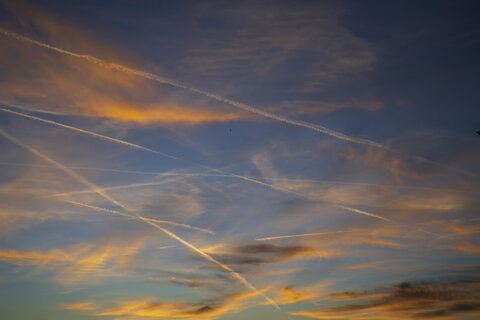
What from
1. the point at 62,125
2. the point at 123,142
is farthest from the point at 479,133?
the point at 62,125

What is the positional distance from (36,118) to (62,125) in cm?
669

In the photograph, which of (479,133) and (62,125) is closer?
(479,133)

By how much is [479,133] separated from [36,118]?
11594 centimetres

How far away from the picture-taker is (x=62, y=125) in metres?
88.1

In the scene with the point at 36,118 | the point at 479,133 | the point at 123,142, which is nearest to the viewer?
the point at 479,133

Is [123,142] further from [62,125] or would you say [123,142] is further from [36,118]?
[36,118]

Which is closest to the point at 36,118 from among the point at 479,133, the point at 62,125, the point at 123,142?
the point at 62,125

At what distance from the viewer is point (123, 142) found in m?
96.9

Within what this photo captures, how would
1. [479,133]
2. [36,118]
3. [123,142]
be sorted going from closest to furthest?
[479,133] → [36,118] → [123,142]

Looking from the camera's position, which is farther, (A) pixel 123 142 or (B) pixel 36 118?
(A) pixel 123 142

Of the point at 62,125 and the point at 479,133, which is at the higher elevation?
the point at 62,125

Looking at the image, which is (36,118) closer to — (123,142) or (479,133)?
(123,142)

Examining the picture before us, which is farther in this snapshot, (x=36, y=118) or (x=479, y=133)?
(x=36, y=118)

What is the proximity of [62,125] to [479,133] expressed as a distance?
111m
